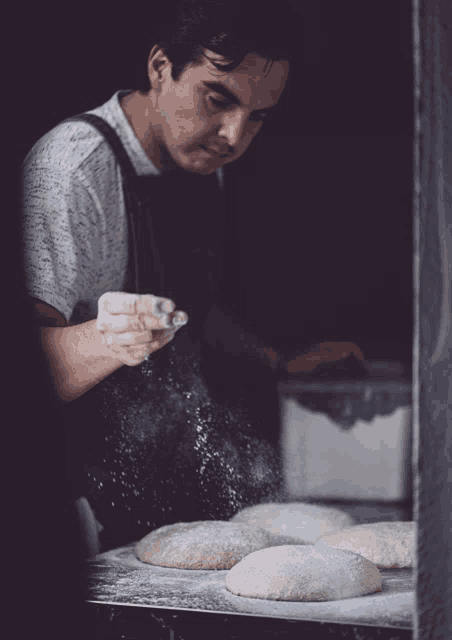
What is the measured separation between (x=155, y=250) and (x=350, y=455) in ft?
3.36

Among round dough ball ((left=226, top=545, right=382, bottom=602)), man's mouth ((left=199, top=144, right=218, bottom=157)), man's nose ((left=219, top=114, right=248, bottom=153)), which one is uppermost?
man's nose ((left=219, top=114, right=248, bottom=153))

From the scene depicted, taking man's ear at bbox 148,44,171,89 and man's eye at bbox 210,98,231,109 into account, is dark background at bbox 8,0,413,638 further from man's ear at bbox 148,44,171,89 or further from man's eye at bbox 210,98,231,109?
man's eye at bbox 210,98,231,109

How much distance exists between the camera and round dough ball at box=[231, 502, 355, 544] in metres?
1.81

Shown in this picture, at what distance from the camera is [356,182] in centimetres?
217

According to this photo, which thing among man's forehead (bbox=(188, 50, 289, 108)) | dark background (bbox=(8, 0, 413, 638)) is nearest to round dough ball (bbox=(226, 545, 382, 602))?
dark background (bbox=(8, 0, 413, 638))

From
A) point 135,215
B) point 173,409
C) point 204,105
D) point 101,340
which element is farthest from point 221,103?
point 173,409

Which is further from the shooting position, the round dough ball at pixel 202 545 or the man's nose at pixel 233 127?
the man's nose at pixel 233 127

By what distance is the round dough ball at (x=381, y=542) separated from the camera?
1557mm

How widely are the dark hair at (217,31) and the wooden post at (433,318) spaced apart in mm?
763

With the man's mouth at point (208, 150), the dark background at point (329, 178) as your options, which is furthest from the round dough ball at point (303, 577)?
the man's mouth at point (208, 150)

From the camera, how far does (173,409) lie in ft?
6.32

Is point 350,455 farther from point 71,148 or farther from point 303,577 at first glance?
point 71,148

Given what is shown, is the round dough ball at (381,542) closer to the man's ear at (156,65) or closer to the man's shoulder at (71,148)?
the man's shoulder at (71,148)

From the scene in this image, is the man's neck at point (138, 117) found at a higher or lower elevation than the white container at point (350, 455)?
higher
